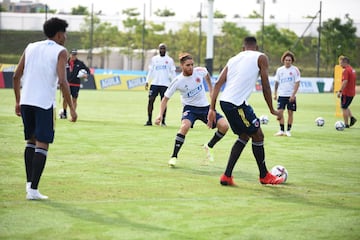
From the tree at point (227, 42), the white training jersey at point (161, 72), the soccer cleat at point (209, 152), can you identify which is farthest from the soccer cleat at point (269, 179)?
the tree at point (227, 42)

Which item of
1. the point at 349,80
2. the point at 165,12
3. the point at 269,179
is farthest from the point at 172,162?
the point at 165,12

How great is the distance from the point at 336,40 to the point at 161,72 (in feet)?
127

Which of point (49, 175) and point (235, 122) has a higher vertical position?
point (235, 122)

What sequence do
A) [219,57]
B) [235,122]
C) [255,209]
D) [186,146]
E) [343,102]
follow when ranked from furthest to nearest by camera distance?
[219,57]
[343,102]
[186,146]
[235,122]
[255,209]

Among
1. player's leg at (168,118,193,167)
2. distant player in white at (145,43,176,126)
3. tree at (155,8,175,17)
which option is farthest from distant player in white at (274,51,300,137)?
tree at (155,8,175,17)

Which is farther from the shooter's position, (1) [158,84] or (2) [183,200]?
(1) [158,84]

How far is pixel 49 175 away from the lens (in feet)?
35.6

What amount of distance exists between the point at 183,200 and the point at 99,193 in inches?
43.6

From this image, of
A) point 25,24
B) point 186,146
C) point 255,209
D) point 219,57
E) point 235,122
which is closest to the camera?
point 255,209

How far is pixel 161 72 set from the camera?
2142 centimetres

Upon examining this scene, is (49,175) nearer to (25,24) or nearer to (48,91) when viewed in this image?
(48,91)

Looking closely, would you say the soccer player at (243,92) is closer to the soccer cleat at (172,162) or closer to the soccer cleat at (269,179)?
the soccer cleat at (269,179)

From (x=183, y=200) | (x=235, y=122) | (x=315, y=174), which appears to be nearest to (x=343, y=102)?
(x=315, y=174)

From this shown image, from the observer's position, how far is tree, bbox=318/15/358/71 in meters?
57.2
